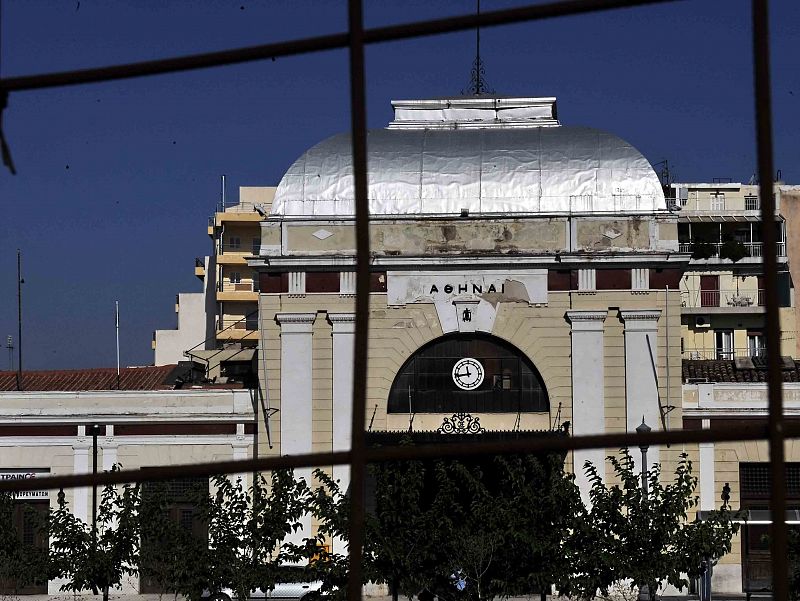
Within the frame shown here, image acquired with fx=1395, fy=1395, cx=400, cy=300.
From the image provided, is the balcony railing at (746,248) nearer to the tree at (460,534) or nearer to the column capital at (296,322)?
the column capital at (296,322)

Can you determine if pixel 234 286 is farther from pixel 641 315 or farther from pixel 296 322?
pixel 641 315

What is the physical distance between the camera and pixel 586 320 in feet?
→ 86.1

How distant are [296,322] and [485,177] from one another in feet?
15.1

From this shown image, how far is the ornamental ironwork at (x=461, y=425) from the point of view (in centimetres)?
2616

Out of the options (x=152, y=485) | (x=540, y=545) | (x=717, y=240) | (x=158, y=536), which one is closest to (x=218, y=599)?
(x=158, y=536)

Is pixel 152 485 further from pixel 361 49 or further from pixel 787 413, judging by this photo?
pixel 361 49

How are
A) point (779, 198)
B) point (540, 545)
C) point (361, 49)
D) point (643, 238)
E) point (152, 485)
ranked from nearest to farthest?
point (361, 49) → point (540, 545) → point (152, 485) → point (643, 238) → point (779, 198)

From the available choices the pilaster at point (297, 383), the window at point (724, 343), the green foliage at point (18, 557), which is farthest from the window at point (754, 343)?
the green foliage at point (18, 557)

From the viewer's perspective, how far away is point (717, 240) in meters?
49.2

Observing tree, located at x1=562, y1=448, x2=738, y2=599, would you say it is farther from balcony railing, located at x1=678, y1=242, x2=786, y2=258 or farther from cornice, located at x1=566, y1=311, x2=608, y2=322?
balcony railing, located at x1=678, y1=242, x2=786, y2=258

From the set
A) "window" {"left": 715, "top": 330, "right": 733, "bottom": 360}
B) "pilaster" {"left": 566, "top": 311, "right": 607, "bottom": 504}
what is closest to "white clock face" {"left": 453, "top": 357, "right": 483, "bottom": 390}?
"pilaster" {"left": 566, "top": 311, "right": 607, "bottom": 504}

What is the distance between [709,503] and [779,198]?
24852 mm

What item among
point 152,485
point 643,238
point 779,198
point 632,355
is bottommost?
point 152,485

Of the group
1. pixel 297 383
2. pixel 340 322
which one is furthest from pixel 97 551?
pixel 340 322
